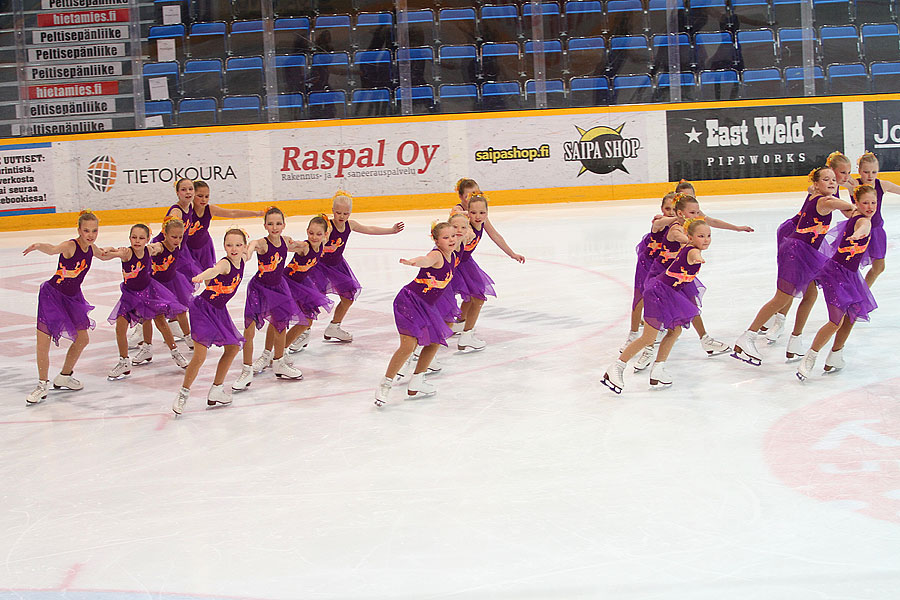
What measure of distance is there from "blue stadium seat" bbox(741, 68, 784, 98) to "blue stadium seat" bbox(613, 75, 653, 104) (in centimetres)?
158

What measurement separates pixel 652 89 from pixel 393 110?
4.38 metres

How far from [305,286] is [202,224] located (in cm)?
187

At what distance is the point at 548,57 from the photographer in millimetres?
16594

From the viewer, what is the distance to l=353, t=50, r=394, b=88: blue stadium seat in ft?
53.7

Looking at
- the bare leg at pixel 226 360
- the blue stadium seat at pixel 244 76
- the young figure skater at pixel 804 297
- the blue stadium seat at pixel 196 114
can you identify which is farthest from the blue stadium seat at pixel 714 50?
the bare leg at pixel 226 360

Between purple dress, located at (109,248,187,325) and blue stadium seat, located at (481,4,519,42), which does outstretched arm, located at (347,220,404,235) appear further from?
blue stadium seat, located at (481,4,519,42)

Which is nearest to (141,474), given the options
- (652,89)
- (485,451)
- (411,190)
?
(485,451)

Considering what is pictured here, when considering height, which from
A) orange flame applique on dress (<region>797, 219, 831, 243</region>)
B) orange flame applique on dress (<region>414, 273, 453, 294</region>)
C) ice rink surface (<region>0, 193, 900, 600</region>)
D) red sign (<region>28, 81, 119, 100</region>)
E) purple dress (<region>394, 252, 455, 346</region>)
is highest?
red sign (<region>28, 81, 119, 100</region>)

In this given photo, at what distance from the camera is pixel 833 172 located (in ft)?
20.5

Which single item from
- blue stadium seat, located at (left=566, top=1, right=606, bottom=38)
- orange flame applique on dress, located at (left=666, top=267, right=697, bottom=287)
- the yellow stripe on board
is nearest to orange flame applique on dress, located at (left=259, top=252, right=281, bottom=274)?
orange flame applique on dress, located at (left=666, top=267, right=697, bottom=287)

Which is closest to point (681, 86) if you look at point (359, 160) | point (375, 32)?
point (375, 32)

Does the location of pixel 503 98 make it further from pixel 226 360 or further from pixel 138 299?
pixel 226 360

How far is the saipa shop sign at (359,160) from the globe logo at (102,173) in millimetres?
2788

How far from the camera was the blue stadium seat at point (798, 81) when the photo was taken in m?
16.1
